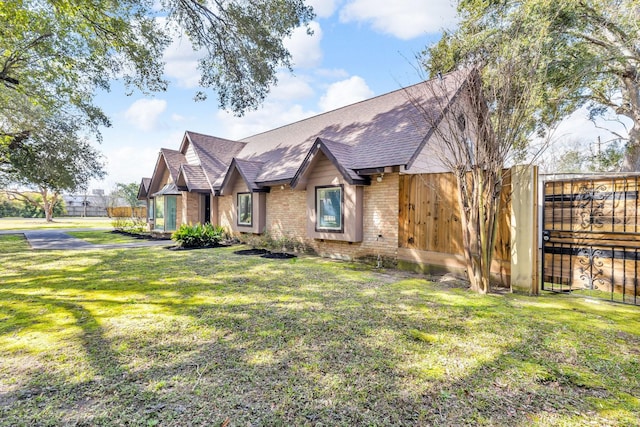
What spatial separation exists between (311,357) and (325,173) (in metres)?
7.76

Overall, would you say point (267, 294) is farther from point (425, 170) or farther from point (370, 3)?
point (370, 3)

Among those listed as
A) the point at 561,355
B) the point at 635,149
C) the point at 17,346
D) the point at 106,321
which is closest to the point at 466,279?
the point at 561,355

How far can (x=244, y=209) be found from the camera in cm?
1409

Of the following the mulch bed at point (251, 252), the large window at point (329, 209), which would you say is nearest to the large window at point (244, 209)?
the mulch bed at point (251, 252)

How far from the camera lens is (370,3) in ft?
36.2

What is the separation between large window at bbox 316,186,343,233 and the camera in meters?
10.0

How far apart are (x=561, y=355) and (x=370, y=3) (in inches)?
481

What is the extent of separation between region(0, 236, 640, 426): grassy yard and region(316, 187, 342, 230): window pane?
4214 millimetres

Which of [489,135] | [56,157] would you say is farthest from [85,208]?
[489,135]

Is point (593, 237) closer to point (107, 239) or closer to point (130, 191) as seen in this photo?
point (107, 239)

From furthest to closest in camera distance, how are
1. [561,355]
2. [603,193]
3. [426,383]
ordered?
[603,193] → [561,355] → [426,383]

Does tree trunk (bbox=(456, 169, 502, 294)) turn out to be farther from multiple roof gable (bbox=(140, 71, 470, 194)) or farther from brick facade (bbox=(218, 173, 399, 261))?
brick facade (bbox=(218, 173, 399, 261))

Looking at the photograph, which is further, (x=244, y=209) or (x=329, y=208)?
(x=244, y=209)

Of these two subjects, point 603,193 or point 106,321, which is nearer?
point 106,321
